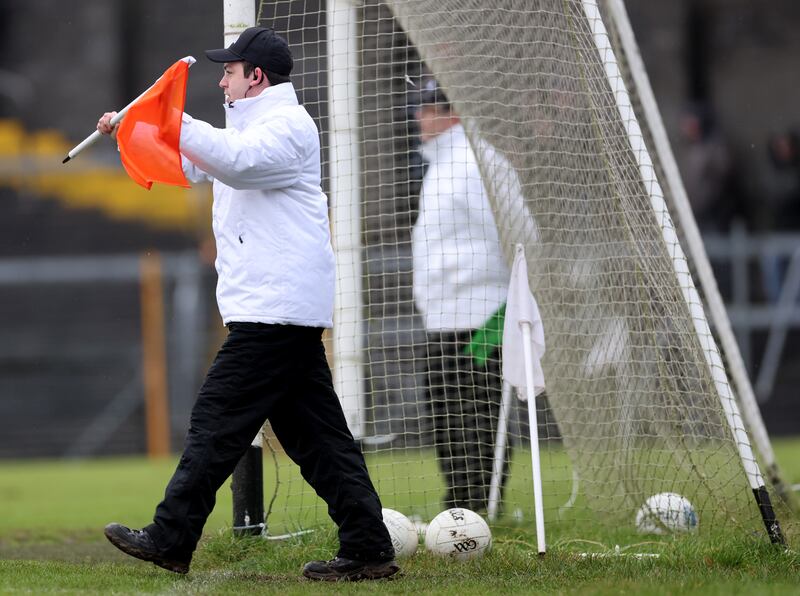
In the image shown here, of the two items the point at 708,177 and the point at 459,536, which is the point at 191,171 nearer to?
the point at 459,536

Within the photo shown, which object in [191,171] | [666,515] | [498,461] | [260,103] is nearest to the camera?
[260,103]

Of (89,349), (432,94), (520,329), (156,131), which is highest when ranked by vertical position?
(432,94)

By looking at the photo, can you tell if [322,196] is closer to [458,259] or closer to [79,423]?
[458,259]

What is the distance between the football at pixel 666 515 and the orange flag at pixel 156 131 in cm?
286

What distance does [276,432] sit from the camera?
5.57 metres

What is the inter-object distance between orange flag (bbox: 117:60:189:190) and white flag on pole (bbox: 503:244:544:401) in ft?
5.25

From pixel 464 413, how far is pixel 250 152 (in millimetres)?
2726

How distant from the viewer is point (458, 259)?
7.17 meters

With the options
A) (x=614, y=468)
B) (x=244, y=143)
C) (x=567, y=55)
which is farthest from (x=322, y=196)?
(x=614, y=468)

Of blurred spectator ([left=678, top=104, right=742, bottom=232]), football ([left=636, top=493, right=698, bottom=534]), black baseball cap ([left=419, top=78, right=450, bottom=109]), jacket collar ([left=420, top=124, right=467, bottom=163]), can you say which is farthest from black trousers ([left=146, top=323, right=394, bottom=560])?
blurred spectator ([left=678, top=104, right=742, bottom=232])

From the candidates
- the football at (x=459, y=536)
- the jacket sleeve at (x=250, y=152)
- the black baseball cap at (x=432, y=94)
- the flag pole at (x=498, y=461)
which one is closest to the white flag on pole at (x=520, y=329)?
the football at (x=459, y=536)

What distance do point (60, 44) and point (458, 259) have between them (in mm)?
15168

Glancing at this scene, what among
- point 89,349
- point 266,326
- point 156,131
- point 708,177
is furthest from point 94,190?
point 266,326

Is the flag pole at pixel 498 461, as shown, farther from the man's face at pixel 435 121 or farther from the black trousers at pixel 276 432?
the black trousers at pixel 276 432
